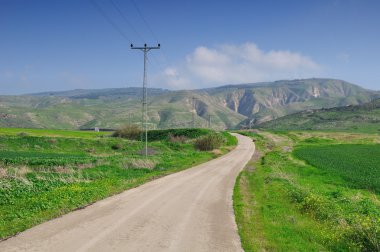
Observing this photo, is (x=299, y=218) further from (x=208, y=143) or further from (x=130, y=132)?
(x=130, y=132)

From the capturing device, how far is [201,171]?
137 ft

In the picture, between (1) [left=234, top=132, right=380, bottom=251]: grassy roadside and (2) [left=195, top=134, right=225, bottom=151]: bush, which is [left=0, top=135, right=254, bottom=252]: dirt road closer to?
(1) [left=234, top=132, right=380, bottom=251]: grassy roadside

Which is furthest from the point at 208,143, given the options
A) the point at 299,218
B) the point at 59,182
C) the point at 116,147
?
the point at 299,218

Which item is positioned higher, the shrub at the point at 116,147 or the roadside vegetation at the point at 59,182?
the roadside vegetation at the point at 59,182

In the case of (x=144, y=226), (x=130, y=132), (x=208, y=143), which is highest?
(x=144, y=226)

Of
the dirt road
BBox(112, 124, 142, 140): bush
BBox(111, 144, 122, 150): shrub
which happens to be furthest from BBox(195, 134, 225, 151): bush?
the dirt road

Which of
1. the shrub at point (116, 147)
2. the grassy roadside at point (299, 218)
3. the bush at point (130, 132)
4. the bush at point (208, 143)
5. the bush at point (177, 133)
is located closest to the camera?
the grassy roadside at point (299, 218)

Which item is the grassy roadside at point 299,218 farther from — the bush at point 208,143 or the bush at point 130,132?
the bush at point 130,132

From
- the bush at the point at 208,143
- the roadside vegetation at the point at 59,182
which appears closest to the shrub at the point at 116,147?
the bush at the point at 208,143

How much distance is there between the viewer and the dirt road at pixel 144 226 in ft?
47.8

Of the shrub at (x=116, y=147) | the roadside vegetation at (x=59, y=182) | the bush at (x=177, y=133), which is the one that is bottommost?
the shrub at (x=116, y=147)

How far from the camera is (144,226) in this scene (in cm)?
1762

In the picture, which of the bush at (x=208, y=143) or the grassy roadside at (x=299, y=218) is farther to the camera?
the bush at (x=208, y=143)

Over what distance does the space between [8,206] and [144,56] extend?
30.6 meters
